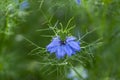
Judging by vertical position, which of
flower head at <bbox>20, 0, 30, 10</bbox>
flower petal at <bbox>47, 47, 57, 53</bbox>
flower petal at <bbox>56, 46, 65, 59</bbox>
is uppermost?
flower head at <bbox>20, 0, 30, 10</bbox>

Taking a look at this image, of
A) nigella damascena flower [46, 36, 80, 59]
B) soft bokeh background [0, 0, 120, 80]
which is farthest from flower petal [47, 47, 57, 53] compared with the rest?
soft bokeh background [0, 0, 120, 80]

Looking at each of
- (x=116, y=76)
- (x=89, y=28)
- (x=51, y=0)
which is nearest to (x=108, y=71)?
(x=116, y=76)

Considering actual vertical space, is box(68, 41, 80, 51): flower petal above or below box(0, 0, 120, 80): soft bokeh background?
below

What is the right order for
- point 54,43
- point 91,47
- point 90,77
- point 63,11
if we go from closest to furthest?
point 54,43 → point 91,47 → point 90,77 → point 63,11

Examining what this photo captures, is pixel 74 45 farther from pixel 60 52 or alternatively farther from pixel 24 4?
pixel 24 4

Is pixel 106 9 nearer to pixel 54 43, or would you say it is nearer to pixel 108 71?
pixel 108 71

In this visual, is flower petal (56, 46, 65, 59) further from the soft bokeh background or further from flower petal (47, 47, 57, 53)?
the soft bokeh background

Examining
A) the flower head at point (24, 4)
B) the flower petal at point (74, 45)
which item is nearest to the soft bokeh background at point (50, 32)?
the flower head at point (24, 4)
